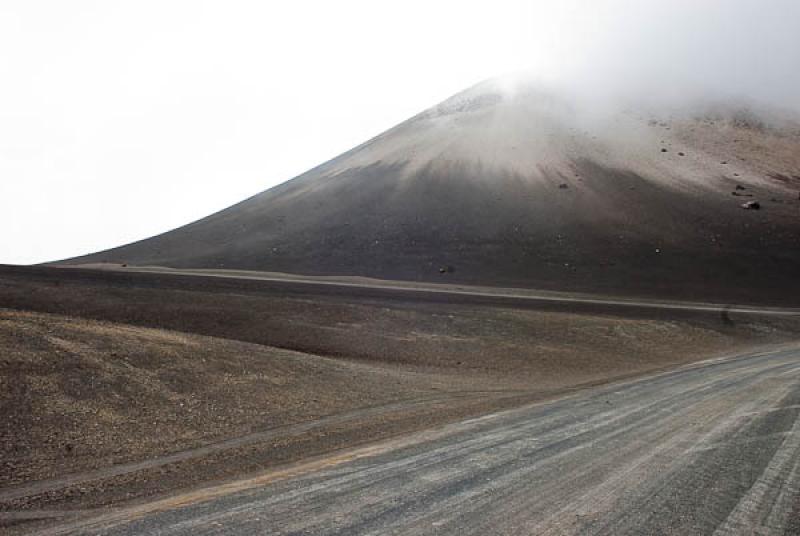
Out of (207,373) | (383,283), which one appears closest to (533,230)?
(383,283)

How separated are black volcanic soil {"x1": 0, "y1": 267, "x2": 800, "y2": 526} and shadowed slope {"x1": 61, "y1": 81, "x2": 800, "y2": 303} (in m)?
19.3

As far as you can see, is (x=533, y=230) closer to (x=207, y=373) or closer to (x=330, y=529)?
(x=207, y=373)

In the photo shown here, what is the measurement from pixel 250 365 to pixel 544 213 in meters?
56.7

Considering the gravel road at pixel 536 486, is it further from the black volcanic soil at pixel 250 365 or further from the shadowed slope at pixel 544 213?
the shadowed slope at pixel 544 213

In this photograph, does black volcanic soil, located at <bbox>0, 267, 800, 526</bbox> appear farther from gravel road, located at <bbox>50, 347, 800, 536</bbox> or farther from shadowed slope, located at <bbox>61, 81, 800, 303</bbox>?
shadowed slope, located at <bbox>61, 81, 800, 303</bbox>

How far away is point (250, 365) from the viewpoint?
18172 mm

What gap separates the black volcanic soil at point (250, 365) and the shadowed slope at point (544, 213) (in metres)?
19.3

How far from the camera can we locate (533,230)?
66.1m

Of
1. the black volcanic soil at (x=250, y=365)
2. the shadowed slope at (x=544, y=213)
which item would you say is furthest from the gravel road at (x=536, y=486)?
the shadowed slope at (x=544, y=213)

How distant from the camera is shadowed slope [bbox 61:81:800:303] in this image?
193 feet

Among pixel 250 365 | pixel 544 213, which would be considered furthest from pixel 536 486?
pixel 544 213

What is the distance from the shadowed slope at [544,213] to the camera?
59.0 meters

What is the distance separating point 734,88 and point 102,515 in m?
121

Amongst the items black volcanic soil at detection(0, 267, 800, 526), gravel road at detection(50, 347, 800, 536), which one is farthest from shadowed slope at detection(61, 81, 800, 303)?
gravel road at detection(50, 347, 800, 536)
